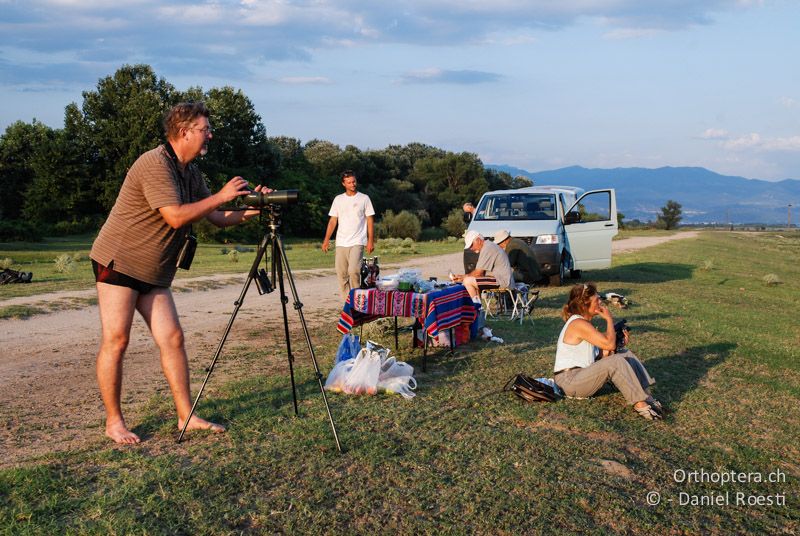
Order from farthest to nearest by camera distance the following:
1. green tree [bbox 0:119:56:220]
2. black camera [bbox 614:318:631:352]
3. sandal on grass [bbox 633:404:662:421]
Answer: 1. green tree [bbox 0:119:56:220]
2. black camera [bbox 614:318:631:352]
3. sandal on grass [bbox 633:404:662:421]

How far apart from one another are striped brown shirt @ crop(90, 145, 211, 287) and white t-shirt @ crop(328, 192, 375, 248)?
17.6 ft

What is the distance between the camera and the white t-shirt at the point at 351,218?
10359 mm

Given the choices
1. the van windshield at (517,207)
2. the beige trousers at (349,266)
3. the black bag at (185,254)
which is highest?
the van windshield at (517,207)

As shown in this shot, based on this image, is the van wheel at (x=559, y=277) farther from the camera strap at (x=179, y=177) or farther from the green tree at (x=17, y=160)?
the green tree at (x=17, y=160)

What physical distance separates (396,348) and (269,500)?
4.86 meters

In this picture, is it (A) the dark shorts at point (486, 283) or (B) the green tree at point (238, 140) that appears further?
(B) the green tree at point (238, 140)

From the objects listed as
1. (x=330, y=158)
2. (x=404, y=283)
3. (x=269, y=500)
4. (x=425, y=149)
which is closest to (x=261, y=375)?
(x=404, y=283)

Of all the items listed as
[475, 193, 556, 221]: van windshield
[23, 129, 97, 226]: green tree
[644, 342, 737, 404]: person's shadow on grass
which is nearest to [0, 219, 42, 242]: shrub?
[23, 129, 97, 226]: green tree

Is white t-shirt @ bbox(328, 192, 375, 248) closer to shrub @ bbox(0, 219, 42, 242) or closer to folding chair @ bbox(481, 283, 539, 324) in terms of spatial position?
folding chair @ bbox(481, 283, 539, 324)

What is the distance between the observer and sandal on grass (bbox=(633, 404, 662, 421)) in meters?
6.46

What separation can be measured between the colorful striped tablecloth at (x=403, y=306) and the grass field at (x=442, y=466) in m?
0.51

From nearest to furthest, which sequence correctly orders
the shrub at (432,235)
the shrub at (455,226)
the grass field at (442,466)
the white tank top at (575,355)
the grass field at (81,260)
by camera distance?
the grass field at (442,466) → the white tank top at (575,355) → the grass field at (81,260) → the shrub at (432,235) → the shrub at (455,226)

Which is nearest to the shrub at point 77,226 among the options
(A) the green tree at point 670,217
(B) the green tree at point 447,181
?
(B) the green tree at point 447,181

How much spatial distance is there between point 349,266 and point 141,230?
5566 mm
